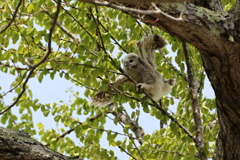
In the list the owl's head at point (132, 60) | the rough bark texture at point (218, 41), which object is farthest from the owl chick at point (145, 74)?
the rough bark texture at point (218, 41)

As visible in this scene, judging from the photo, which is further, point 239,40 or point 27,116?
point 27,116

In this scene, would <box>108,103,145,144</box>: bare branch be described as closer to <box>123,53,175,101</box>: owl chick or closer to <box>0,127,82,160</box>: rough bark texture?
<box>123,53,175,101</box>: owl chick

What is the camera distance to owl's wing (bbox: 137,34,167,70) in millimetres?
4039

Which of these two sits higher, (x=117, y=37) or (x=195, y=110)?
(x=117, y=37)

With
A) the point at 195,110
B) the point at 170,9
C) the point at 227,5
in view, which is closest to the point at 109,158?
the point at 195,110

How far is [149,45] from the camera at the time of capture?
164 inches

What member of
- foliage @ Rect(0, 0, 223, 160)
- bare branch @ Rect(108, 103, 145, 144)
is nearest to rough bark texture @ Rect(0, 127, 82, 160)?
foliage @ Rect(0, 0, 223, 160)

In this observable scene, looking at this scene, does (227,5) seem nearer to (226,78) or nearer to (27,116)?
(226,78)

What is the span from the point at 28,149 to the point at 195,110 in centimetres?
230

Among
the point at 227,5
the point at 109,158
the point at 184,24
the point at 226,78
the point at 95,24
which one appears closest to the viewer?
the point at 184,24

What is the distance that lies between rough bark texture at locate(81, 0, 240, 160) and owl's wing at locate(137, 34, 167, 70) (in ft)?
2.58

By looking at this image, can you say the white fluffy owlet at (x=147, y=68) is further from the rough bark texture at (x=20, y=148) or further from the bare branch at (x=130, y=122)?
the bare branch at (x=130, y=122)

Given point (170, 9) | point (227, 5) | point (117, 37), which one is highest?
point (227, 5)

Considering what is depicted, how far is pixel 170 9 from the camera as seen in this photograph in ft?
9.59
